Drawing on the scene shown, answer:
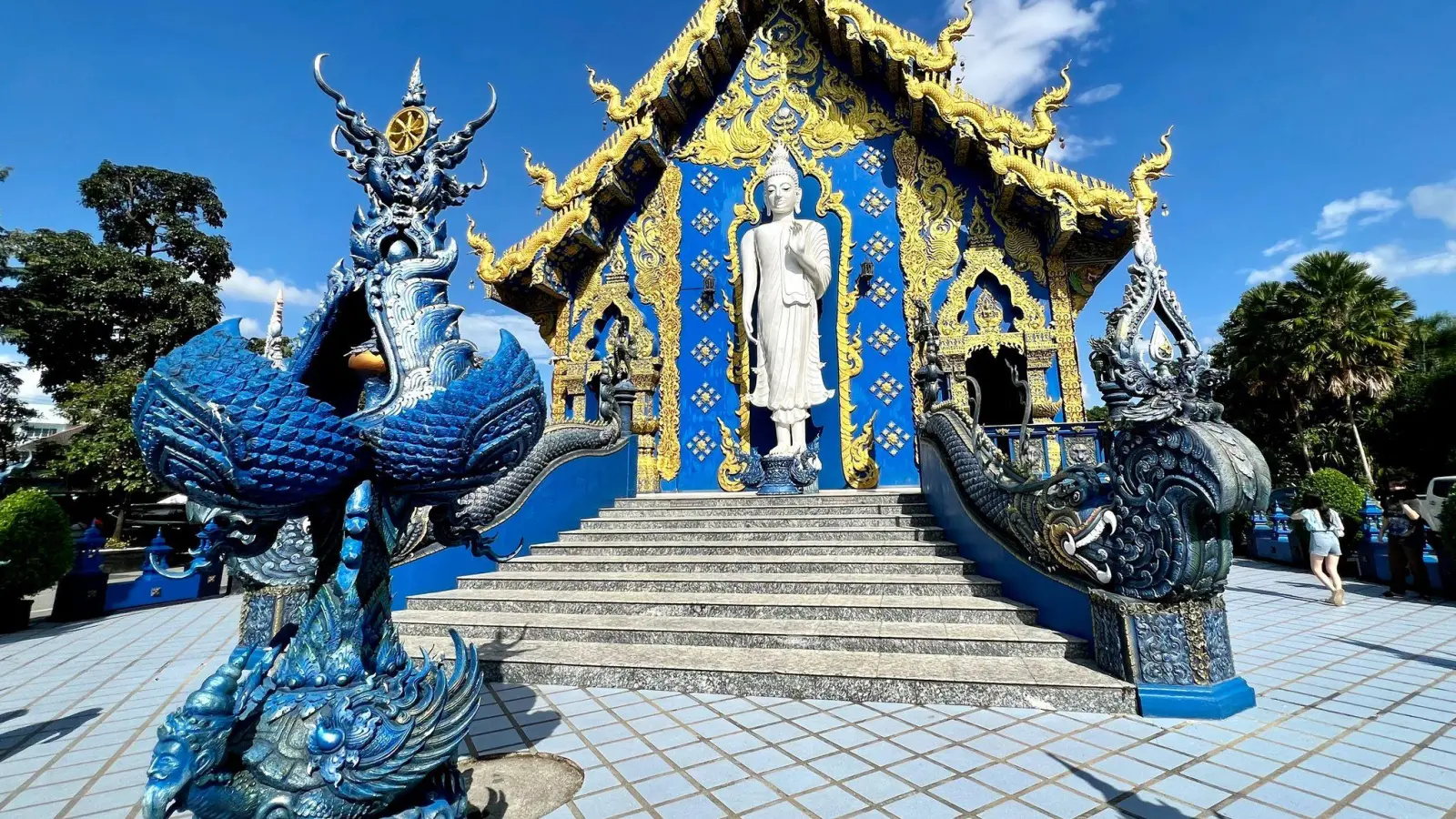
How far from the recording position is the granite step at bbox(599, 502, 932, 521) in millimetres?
7324

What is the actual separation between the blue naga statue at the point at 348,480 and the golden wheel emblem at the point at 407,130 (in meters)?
0.07

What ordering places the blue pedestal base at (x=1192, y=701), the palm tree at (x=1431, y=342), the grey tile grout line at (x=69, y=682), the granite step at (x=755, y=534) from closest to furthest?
the blue pedestal base at (x=1192, y=701), the grey tile grout line at (x=69, y=682), the granite step at (x=755, y=534), the palm tree at (x=1431, y=342)

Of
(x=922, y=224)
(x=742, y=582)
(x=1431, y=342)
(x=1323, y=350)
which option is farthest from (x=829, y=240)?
(x=1431, y=342)

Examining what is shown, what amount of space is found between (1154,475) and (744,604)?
3.07m

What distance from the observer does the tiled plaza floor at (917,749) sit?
2.77 metres

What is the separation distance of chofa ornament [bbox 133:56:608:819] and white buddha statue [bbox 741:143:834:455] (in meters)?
6.87

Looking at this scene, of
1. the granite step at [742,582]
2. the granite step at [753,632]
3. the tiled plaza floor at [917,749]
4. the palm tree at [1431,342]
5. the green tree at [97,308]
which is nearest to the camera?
the tiled plaza floor at [917,749]

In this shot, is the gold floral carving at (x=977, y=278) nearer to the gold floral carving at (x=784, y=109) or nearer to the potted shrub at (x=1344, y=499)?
the gold floral carving at (x=784, y=109)

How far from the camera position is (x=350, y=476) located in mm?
2320

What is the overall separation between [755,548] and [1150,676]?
3640 millimetres

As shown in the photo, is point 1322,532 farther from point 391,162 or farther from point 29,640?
point 29,640

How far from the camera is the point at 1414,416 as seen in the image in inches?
750

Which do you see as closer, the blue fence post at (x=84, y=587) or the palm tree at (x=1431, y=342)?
the blue fence post at (x=84, y=587)

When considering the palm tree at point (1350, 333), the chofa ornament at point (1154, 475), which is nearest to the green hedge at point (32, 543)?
the chofa ornament at point (1154, 475)
